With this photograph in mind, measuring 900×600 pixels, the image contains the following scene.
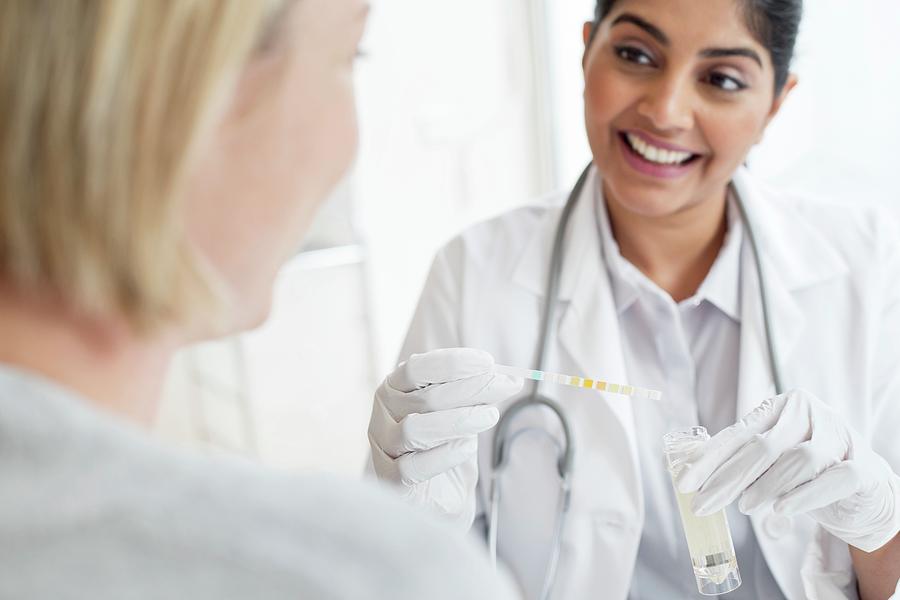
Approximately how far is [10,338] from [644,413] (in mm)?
909

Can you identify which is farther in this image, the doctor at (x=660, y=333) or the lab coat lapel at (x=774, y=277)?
the lab coat lapel at (x=774, y=277)

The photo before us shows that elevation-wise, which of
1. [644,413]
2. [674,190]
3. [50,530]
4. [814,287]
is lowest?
[644,413]

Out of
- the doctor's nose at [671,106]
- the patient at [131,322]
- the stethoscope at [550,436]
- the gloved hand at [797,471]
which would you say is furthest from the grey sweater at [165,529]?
the doctor's nose at [671,106]

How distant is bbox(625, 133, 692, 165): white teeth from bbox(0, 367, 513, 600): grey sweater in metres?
0.90

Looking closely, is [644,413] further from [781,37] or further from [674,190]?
[781,37]

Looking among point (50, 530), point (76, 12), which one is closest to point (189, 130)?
point (76, 12)

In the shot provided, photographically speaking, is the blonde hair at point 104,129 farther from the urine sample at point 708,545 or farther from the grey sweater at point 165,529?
the urine sample at point 708,545

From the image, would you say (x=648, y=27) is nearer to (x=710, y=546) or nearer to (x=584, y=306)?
(x=584, y=306)

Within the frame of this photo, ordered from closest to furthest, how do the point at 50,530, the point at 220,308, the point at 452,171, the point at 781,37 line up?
the point at 50,530
the point at 220,308
the point at 781,37
the point at 452,171

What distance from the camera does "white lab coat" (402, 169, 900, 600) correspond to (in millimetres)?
1146

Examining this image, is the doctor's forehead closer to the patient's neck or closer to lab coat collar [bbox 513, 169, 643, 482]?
lab coat collar [bbox 513, 169, 643, 482]

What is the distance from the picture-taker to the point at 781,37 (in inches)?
47.6

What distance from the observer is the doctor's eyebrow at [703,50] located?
3.85ft

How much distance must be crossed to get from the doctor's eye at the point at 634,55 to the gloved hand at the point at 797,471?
511mm
